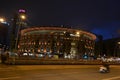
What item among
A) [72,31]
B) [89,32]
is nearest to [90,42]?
[89,32]

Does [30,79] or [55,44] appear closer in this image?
[30,79]

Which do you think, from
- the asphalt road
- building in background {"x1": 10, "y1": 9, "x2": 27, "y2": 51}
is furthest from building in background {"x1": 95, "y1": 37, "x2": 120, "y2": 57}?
the asphalt road

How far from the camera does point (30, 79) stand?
17.1 metres

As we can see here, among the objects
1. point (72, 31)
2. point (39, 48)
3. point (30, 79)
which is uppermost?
point (72, 31)

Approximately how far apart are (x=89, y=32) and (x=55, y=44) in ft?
106

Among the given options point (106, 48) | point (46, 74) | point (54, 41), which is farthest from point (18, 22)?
point (106, 48)

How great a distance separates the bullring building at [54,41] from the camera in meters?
138

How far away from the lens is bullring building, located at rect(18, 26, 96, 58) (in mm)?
138000

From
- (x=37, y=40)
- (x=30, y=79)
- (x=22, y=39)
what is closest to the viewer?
(x=30, y=79)

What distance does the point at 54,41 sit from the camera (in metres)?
141

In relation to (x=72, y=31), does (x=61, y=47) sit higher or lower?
lower

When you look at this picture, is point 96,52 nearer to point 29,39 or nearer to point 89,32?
point 89,32

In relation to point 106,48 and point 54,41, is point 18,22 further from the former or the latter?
point 106,48

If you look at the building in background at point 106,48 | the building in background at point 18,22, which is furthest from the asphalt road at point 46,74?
the building in background at point 106,48
